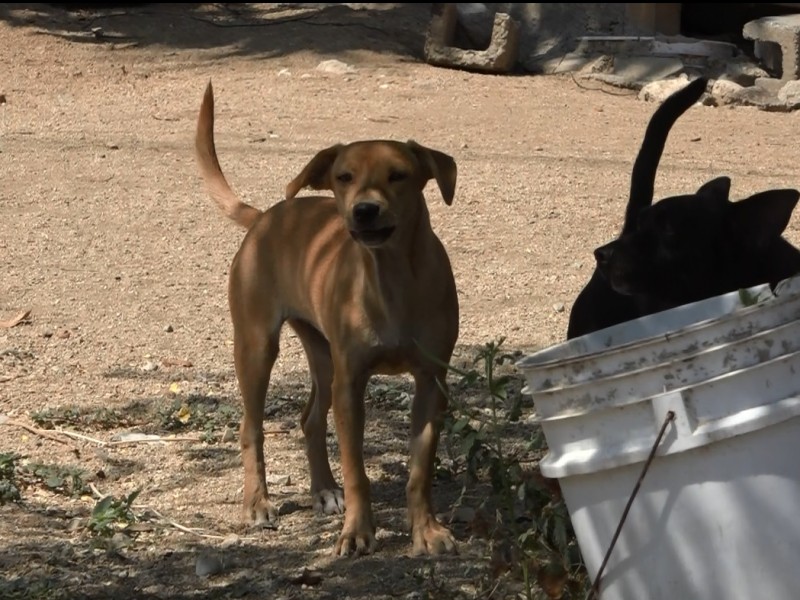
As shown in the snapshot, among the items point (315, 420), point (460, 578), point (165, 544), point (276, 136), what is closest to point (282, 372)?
point (315, 420)

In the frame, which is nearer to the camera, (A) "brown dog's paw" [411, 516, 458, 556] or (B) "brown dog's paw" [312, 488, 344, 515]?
(A) "brown dog's paw" [411, 516, 458, 556]

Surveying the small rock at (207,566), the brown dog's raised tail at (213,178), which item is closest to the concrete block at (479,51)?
the brown dog's raised tail at (213,178)

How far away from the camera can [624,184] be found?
352 inches

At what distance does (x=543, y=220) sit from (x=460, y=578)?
4427 mm

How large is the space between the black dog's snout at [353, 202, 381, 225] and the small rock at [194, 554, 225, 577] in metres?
1.06

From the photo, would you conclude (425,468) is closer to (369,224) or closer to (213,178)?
(369,224)

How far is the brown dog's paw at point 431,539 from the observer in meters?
4.44

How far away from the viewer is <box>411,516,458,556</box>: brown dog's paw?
4.44m

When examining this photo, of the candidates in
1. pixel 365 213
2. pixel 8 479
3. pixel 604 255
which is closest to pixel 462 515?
pixel 604 255

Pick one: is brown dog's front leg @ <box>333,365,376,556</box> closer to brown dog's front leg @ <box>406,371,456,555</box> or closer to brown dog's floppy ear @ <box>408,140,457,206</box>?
brown dog's front leg @ <box>406,371,456,555</box>

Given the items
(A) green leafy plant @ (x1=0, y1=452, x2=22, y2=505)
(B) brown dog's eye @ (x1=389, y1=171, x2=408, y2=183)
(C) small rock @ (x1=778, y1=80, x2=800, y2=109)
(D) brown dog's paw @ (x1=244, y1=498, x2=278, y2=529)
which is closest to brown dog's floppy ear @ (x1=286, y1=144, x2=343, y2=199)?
(B) brown dog's eye @ (x1=389, y1=171, x2=408, y2=183)

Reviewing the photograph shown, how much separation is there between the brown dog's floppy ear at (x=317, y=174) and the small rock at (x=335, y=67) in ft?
24.2

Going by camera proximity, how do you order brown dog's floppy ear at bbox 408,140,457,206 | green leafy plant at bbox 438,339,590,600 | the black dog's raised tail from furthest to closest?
the black dog's raised tail → brown dog's floppy ear at bbox 408,140,457,206 → green leafy plant at bbox 438,339,590,600

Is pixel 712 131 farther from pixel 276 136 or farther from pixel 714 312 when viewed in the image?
pixel 714 312
